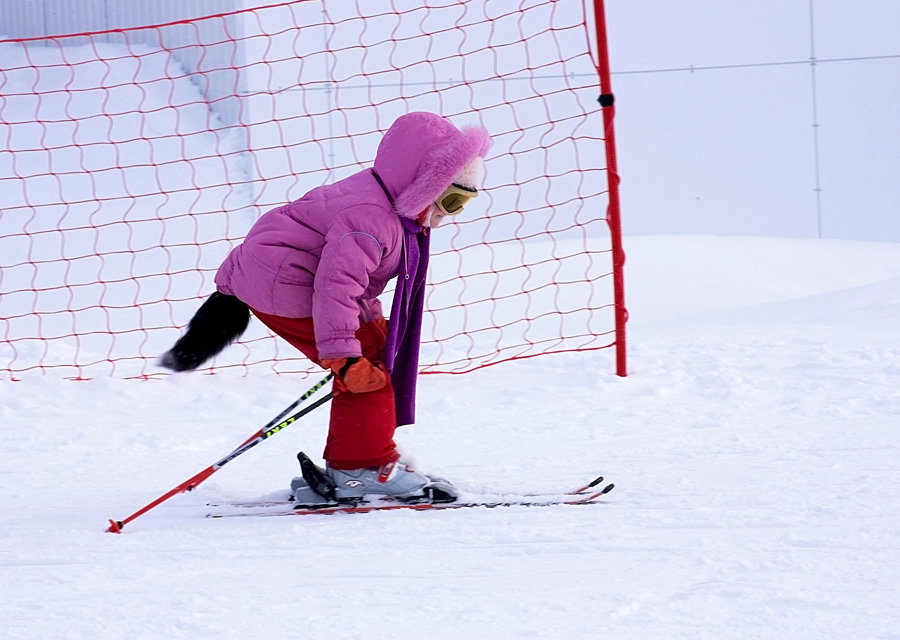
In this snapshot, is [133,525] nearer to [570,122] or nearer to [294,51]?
[294,51]

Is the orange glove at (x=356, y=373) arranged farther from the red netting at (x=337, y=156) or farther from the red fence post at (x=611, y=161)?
the red netting at (x=337, y=156)

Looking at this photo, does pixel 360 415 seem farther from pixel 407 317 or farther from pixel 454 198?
pixel 454 198

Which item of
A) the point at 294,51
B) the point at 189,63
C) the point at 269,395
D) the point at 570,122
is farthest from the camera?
the point at 189,63

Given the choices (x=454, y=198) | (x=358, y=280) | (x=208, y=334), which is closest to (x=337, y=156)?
(x=208, y=334)

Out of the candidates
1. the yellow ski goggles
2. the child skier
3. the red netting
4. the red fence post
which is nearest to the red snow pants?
the child skier

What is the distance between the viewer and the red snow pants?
2092 mm

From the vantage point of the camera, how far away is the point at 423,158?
2.02 m

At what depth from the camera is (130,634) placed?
55.9 inches

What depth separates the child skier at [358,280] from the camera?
6.45 ft

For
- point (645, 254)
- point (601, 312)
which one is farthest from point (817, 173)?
point (601, 312)

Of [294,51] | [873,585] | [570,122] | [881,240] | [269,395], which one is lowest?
[881,240]

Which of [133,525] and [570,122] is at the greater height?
[570,122]

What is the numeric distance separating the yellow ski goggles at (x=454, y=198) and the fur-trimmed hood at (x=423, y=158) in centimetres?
3

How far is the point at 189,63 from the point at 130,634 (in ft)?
21.4
